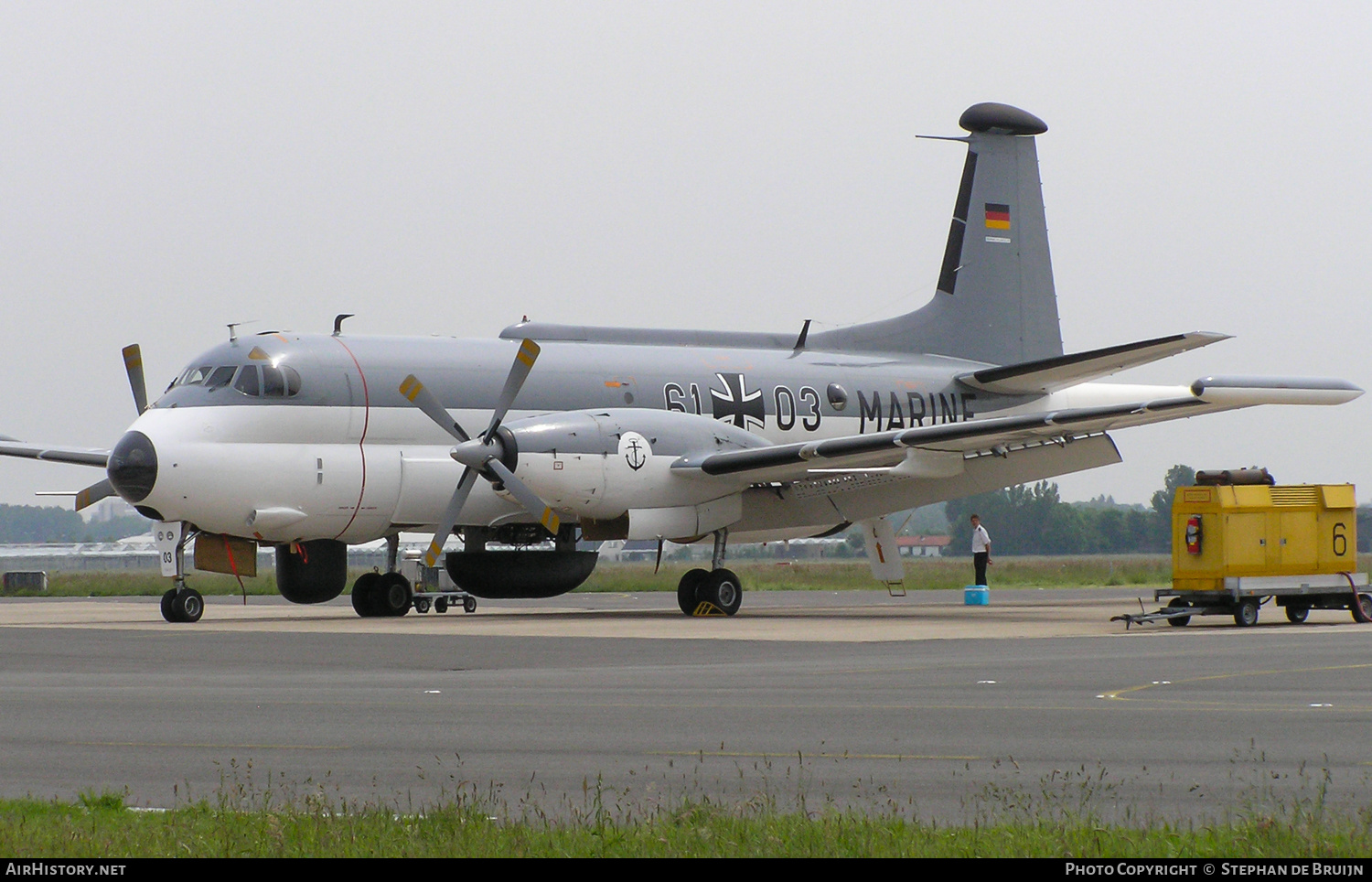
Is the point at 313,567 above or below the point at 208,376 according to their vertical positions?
below

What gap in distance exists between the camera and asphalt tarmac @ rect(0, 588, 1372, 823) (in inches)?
329

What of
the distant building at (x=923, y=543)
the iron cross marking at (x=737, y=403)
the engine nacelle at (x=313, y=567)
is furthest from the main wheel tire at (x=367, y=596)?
the distant building at (x=923, y=543)

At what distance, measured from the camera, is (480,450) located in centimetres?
2403

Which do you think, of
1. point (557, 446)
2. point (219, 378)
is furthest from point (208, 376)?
point (557, 446)

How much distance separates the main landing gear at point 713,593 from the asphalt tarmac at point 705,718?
4.41 m

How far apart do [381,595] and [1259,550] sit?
43.7ft

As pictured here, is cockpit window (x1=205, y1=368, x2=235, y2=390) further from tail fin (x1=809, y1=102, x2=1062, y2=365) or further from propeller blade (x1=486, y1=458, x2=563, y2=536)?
tail fin (x1=809, y1=102, x2=1062, y2=365)

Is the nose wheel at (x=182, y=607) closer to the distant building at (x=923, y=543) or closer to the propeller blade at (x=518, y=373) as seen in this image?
the propeller blade at (x=518, y=373)

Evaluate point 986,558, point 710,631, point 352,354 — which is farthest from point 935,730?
point 986,558

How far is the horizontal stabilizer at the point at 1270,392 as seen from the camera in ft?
74.4

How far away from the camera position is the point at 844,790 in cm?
832

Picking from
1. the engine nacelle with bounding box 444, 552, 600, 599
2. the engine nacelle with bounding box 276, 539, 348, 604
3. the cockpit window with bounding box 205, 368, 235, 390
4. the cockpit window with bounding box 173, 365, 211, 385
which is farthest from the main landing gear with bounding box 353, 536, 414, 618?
the cockpit window with bounding box 173, 365, 211, 385

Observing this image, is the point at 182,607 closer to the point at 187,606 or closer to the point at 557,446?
the point at 187,606
